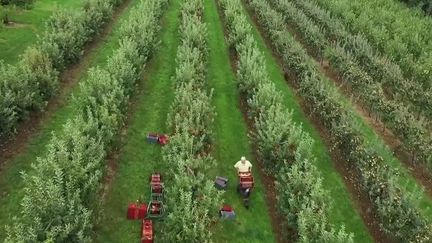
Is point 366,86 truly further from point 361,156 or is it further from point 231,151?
point 231,151

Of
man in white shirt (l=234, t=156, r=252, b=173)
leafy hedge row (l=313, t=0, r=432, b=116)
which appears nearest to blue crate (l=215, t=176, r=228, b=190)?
man in white shirt (l=234, t=156, r=252, b=173)

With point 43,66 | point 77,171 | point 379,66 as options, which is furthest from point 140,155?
point 379,66

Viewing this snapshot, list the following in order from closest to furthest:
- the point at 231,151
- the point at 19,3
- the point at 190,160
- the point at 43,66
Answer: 1. the point at 190,160
2. the point at 231,151
3. the point at 43,66
4. the point at 19,3

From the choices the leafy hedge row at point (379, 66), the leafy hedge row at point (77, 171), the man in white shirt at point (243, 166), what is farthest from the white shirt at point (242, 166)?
the leafy hedge row at point (379, 66)

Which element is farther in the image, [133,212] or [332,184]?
[332,184]

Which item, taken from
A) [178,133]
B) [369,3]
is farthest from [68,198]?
[369,3]

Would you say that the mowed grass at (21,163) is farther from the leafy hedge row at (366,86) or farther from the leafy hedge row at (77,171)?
the leafy hedge row at (366,86)

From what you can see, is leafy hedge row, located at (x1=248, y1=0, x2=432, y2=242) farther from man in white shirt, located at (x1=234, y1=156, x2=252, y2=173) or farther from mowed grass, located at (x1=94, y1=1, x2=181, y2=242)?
mowed grass, located at (x1=94, y1=1, x2=181, y2=242)

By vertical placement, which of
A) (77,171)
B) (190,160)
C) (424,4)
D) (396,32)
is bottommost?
(424,4)
